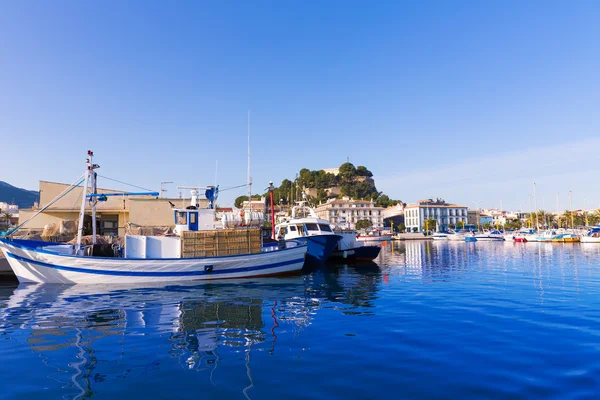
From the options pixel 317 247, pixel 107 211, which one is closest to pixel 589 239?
pixel 317 247

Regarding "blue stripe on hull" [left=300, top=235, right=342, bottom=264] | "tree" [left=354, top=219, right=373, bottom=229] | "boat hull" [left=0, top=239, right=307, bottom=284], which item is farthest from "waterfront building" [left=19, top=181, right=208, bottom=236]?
"tree" [left=354, top=219, right=373, bottom=229]

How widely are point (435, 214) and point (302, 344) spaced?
13503 cm

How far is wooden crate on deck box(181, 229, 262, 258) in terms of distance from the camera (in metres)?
20.1

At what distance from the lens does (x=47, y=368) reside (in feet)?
24.3

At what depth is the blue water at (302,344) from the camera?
6363 mm

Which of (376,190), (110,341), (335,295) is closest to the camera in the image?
(110,341)

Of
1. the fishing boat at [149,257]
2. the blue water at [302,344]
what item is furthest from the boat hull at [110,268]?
the blue water at [302,344]

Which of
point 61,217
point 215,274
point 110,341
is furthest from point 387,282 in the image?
point 61,217

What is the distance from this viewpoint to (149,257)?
20.0 metres

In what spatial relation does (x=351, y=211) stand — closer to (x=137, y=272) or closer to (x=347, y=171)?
(x=347, y=171)

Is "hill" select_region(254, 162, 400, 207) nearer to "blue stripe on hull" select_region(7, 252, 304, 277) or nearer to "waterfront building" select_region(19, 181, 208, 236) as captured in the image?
"waterfront building" select_region(19, 181, 208, 236)

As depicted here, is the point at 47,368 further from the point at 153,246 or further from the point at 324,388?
the point at 153,246

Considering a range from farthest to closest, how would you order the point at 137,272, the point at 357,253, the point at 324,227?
the point at 357,253
the point at 324,227
the point at 137,272

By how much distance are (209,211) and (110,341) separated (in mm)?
14026
